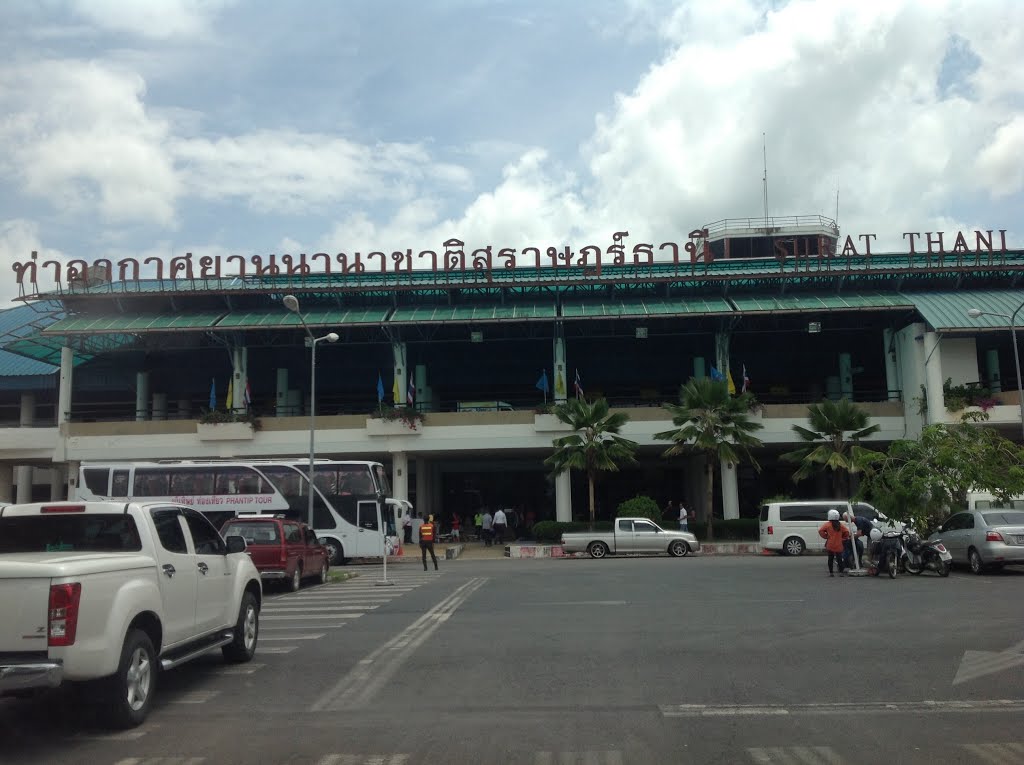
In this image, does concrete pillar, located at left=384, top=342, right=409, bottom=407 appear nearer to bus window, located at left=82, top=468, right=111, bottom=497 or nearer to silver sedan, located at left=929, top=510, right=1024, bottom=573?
bus window, located at left=82, top=468, right=111, bottom=497

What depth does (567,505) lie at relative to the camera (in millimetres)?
42250

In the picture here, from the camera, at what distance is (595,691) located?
8969 mm

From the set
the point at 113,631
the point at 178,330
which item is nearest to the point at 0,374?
the point at 178,330

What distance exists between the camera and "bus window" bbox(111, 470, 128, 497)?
3133 centimetres

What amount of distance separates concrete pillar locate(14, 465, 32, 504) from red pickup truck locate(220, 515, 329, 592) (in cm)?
3569

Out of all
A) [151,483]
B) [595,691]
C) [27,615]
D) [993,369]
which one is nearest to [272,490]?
[151,483]

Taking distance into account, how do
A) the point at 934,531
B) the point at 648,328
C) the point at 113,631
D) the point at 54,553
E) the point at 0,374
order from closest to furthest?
the point at 113,631
the point at 54,553
the point at 934,531
the point at 648,328
the point at 0,374

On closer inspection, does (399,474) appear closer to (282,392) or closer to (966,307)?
(282,392)

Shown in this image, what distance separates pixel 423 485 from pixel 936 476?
94.4 ft

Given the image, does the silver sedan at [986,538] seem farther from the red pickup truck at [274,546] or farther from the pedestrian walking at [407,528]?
the pedestrian walking at [407,528]

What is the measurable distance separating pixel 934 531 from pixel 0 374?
4595 centimetres

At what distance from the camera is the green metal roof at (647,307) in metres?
41.8

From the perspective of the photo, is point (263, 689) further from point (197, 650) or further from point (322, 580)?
point (322, 580)

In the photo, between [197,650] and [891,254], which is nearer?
[197,650]
